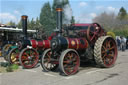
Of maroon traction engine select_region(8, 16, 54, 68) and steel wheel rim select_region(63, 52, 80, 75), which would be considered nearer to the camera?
steel wheel rim select_region(63, 52, 80, 75)

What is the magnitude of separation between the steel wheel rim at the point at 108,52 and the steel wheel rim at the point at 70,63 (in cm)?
152

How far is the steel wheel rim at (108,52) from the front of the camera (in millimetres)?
7096

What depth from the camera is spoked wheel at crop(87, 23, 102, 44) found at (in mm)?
7127

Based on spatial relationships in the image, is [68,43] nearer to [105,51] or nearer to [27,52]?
[105,51]

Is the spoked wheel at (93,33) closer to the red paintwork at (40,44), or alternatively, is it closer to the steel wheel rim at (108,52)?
the steel wheel rim at (108,52)

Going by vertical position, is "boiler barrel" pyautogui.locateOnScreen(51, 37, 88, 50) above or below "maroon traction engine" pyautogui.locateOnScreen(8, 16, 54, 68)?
above

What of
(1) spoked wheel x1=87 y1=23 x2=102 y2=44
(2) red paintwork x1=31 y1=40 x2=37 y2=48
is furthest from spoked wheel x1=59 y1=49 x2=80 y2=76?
(2) red paintwork x1=31 y1=40 x2=37 y2=48

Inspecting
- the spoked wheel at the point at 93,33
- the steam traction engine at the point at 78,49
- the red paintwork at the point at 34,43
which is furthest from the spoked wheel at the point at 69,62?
the red paintwork at the point at 34,43

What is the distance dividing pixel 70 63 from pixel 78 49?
107cm

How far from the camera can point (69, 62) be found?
5.77 m

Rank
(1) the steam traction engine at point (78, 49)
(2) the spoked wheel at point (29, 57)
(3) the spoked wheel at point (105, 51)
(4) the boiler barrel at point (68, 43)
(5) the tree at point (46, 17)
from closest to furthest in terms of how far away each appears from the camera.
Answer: (1) the steam traction engine at point (78, 49), (4) the boiler barrel at point (68, 43), (3) the spoked wheel at point (105, 51), (2) the spoked wheel at point (29, 57), (5) the tree at point (46, 17)

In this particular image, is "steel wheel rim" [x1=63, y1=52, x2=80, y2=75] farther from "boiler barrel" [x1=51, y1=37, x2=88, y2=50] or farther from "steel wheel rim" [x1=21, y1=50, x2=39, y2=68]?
"steel wheel rim" [x1=21, y1=50, x2=39, y2=68]

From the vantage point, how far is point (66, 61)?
5.72m

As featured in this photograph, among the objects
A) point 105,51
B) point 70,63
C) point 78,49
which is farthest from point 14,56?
point 105,51
